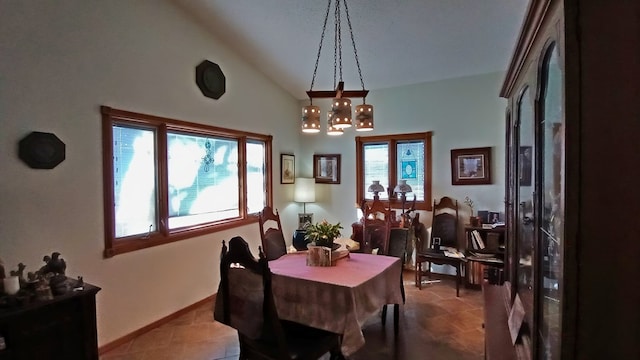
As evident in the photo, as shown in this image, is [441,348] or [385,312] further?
[385,312]

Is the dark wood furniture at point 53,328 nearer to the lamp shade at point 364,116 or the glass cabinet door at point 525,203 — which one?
the lamp shade at point 364,116

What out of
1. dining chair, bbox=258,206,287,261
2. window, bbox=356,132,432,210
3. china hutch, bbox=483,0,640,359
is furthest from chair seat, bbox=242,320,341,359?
window, bbox=356,132,432,210

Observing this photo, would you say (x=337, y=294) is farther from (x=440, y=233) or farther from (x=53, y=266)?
(x=440, y=233)

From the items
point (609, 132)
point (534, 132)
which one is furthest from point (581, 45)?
point (534, 132)

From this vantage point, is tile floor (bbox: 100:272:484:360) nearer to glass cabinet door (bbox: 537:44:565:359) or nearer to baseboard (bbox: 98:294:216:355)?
baseboard (bbox: 98:294:216:355)

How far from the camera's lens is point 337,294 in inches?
92.1

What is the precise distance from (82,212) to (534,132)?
323 centimetres

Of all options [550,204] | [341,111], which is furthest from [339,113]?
[550,204]

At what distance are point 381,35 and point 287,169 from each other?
270 centimetres

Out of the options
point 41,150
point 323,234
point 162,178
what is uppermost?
point 41,150

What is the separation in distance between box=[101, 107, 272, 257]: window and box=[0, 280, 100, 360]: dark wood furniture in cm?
76

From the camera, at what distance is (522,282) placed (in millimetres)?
1679

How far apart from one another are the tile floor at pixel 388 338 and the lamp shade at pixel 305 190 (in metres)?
2.30

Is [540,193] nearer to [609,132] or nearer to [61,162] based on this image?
[609,132]
